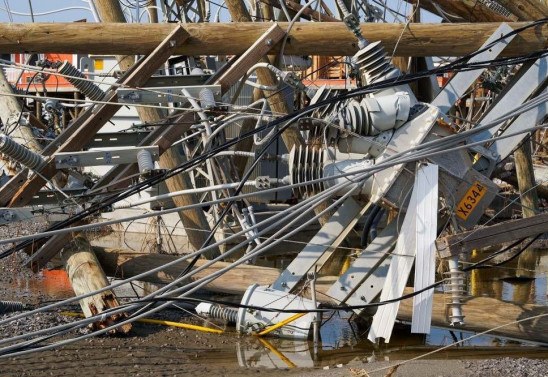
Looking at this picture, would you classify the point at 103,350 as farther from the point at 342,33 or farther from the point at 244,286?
the point at 342,33

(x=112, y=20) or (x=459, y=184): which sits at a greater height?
(x=112, y=20)

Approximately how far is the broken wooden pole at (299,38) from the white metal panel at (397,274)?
5.66 feet

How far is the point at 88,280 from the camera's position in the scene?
34.3 ft

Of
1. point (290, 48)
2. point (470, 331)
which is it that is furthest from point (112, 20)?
point (470, 331)

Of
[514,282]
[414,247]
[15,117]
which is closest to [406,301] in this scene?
[414,247]

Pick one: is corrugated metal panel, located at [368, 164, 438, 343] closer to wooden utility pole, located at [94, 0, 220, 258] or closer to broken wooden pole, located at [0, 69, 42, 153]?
wooden utility pole, located at [94, 0, 220, 258]

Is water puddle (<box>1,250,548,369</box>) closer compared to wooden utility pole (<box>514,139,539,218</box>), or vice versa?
water puddle (<box>1,250,548,369</box>)

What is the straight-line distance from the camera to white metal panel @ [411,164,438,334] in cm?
879

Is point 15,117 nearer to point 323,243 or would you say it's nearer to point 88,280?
point 88,280

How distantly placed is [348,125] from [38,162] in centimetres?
292

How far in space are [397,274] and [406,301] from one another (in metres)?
0.81

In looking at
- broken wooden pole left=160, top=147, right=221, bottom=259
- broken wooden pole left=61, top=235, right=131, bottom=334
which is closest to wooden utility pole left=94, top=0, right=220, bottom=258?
broken wooden pole left=160, top=147, right=221, bottom=259

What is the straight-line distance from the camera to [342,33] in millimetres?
9938

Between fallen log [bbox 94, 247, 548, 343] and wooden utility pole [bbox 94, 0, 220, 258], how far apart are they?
765 millimetres
